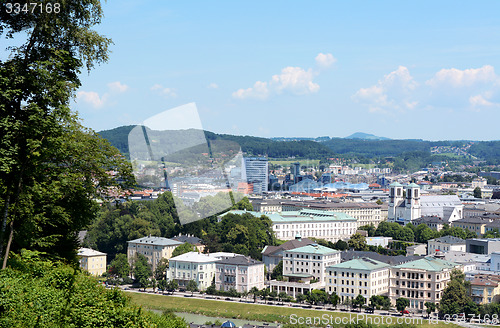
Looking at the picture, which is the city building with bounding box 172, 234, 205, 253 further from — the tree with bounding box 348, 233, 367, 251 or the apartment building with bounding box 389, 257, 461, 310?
the apartment building with bounding box 389, 257, 461, 310

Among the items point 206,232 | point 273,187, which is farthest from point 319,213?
point 273,187

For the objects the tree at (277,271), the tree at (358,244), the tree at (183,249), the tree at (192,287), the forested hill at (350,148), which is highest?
the forested hill at (350,148)

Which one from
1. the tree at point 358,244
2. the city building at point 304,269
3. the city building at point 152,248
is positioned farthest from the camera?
the tree at point 358,244

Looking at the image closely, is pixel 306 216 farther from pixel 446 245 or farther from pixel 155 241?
pixel 155 241

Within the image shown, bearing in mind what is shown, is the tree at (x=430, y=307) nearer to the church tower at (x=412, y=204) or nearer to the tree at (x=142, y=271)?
the tree at (x=142, y=271)

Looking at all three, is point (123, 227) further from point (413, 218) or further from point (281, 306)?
point (413, 218)

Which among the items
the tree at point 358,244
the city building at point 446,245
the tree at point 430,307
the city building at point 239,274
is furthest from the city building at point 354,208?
the tree at point 430,307

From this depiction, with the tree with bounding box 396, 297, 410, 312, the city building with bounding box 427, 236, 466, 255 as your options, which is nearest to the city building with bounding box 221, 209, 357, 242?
the city building with bounding box 427, 236, 466, 255
